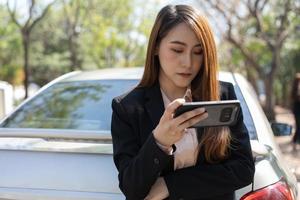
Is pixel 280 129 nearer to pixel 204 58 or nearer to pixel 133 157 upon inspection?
pixel 204 58

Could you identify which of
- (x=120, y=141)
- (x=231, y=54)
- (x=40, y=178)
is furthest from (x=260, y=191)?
(x=231, y=54)

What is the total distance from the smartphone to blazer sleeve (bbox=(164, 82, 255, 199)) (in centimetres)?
24

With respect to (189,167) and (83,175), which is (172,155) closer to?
(189,167)

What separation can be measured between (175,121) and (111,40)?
1030 inches

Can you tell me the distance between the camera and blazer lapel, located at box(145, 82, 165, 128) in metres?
1.79

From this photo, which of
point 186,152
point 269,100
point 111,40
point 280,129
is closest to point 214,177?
point 186,152

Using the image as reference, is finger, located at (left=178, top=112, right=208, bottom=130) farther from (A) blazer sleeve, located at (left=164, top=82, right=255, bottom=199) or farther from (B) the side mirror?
(B) the side mirror

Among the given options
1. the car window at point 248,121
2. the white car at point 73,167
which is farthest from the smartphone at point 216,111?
the car window at point 248,121

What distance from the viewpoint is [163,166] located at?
64.4 inches

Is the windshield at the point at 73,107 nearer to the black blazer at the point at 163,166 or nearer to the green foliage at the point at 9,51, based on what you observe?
the black blazer at the point at 163,166

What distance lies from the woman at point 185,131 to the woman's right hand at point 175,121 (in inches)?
4.8

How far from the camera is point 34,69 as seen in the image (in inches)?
1363

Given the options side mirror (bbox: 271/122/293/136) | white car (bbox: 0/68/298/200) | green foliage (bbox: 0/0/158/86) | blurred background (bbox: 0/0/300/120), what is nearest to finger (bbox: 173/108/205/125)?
white car (bbox: 0/68/298/200)

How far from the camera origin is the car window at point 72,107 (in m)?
3.15
